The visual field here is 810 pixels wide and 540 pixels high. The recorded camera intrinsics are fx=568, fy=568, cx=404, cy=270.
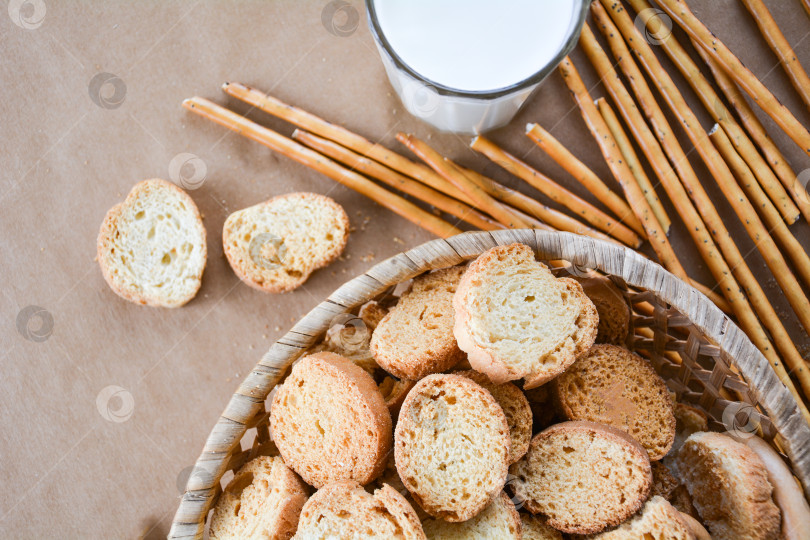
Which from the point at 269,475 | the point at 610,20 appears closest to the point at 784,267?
the point at 610,20

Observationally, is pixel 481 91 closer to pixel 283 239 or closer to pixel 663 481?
pixel 283 239

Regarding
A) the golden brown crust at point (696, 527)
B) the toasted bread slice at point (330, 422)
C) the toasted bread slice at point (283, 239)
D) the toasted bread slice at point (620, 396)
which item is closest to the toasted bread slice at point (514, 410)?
the toasted bread slice at point (620, 396)

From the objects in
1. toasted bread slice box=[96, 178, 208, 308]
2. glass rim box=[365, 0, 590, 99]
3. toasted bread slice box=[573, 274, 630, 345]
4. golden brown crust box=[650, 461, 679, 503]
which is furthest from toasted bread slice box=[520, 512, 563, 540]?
toasted bread slice box=[96, 178, 208, 308]

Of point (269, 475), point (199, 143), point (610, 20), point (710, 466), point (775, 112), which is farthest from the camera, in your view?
point (199, 143)

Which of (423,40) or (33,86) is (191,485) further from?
(33,86)

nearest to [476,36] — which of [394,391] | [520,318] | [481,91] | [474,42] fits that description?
[474,42]

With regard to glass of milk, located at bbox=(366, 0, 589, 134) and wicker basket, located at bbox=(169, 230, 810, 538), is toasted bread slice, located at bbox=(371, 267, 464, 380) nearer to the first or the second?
wicker basket, located at bbox=(169, 230, 810, 538)

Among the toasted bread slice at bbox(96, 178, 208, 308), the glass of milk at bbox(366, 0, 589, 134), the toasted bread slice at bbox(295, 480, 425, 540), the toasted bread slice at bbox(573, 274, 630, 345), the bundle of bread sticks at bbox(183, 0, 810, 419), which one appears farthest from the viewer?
the toasted bread slice at bbox(96, 178, 208, 308)
